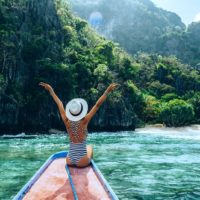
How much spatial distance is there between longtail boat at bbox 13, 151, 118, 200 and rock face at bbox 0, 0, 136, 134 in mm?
35111

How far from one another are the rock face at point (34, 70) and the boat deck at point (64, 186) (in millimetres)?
35140

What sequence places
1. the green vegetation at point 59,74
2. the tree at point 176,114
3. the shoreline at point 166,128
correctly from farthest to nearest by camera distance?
the tree at point 176,114
the shoreline at point 166,128
the green vegetation at point 59,74

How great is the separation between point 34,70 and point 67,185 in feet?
143

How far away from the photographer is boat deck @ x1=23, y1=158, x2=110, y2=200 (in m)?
7.57

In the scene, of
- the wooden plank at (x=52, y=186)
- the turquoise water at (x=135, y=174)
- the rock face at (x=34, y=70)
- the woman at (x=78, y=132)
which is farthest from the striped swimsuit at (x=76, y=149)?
the rock face at (x=34, y=70)

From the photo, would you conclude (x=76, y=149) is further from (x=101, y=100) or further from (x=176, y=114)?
(x=176, y=114)

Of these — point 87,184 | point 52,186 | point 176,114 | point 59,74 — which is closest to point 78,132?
point 87,184

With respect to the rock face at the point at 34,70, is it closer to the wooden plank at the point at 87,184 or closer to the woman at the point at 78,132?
the woman at the point at 78,132

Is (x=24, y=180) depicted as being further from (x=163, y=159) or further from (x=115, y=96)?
(x=115, y=96)

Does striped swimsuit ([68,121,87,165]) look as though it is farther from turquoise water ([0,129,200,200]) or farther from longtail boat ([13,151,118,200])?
turquoise water ([0,129,200,200])

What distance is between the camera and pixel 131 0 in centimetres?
16550

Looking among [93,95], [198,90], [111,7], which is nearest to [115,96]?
[93,95]

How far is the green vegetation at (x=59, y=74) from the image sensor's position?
4694 centimetres

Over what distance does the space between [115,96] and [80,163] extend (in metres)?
48.3
